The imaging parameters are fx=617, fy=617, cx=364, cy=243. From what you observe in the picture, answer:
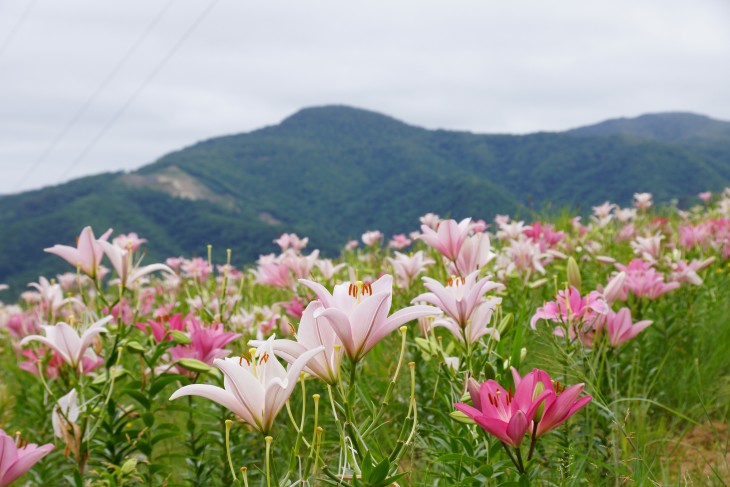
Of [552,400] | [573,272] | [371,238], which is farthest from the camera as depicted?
[371,238]

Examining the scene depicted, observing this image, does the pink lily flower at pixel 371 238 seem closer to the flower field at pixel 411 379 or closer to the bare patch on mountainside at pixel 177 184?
the flower field at pixel 411 379

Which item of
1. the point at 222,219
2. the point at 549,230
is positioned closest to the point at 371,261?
the point at 549,230

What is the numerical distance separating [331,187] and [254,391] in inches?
6775

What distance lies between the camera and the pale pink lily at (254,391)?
1112 mm

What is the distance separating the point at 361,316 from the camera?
1225 millimetres

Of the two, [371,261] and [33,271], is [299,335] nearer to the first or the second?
[371,261]

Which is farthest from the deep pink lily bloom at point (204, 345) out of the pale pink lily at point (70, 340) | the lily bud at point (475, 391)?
the lily bud at point (475, 391)

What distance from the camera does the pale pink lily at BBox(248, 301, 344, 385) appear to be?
4.01 ft

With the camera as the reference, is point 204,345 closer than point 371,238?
Yes

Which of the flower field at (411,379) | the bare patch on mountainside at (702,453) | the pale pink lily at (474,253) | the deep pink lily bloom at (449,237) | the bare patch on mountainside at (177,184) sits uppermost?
the bare patch on mountainside at (177,184)

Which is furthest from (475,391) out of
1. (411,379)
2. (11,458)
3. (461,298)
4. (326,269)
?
(326,269)

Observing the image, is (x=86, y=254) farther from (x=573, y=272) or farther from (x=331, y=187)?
(x=331, y=187)

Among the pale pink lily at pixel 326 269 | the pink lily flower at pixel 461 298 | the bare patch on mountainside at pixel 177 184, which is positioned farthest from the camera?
the bare patch on mountainside at pixel 177 184

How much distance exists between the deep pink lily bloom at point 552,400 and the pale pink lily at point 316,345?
A: 0.38 m
